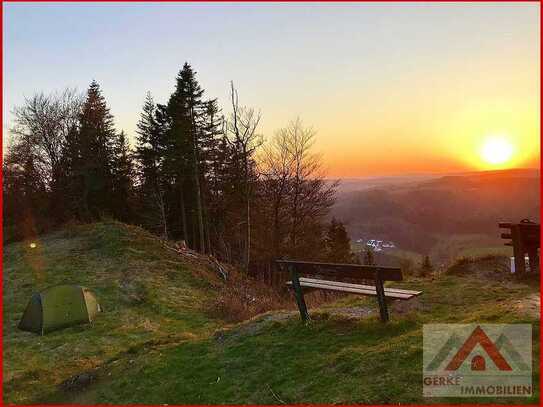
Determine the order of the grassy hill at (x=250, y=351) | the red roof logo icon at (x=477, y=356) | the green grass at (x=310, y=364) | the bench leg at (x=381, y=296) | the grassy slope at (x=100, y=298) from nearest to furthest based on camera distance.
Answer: the red roof logo icon at (x=477, y=356)
the green grass at (x=310, y=364)
the grassy hill at (x=250, y=351)
the bench leg at (x=381, y=296)
the grassy slope at (x=100, y=298)

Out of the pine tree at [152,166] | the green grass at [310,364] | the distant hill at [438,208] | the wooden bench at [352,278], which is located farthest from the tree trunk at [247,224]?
the distant hill at [438,208]

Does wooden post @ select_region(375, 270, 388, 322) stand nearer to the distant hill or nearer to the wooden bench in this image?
the wooden bench

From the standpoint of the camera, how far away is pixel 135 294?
651 inches

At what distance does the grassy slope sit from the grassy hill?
69 millimetres

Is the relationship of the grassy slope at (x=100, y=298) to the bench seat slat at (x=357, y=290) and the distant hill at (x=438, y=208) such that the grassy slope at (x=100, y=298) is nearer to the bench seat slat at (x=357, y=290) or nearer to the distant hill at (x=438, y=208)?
the bench seat slat at (x=357, y=290)

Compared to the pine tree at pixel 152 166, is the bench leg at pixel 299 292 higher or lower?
lower

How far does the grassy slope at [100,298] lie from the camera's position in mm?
10117

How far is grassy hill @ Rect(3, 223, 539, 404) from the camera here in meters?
5.78

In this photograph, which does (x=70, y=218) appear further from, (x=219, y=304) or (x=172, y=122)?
(x=219, y=304)

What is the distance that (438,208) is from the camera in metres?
147

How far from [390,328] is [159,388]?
3.81m

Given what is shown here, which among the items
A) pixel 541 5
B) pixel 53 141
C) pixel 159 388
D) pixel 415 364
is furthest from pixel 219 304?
pixel 53 141

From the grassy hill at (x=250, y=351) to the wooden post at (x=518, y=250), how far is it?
0.48 m

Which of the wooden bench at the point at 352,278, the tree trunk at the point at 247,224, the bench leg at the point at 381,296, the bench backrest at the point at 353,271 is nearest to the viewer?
the bench backrest at the point at 353,271
